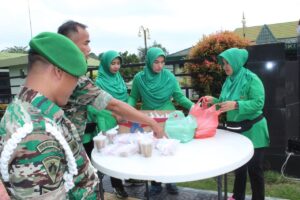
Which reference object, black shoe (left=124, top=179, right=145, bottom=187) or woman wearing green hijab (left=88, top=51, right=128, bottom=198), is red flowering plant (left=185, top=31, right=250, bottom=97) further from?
black shoe (left=124, top=179, right=145, bottom=187)

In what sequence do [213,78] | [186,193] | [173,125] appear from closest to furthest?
[173,125] < [186,193] < [213,78]

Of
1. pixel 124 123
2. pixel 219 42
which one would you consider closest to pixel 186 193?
pixel 124 123

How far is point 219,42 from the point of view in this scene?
3854 millimetres

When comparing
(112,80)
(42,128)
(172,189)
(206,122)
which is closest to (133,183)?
(172,189)

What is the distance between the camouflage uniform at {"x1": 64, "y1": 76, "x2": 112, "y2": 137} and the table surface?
31 centimetres

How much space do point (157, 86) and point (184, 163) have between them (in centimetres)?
137

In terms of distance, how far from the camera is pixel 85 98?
5.75ft

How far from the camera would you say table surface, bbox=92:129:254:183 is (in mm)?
1414

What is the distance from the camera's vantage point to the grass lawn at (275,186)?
2.91 metres

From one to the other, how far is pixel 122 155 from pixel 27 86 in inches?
35.4

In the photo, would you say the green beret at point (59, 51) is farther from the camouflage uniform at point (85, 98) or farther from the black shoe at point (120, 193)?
the black shoe at point (120, 193)

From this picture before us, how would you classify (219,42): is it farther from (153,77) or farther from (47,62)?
(47,62)

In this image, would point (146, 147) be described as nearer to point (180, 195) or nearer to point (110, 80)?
point (110, 80)

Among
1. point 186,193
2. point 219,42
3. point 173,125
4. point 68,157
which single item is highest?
point 219,42
